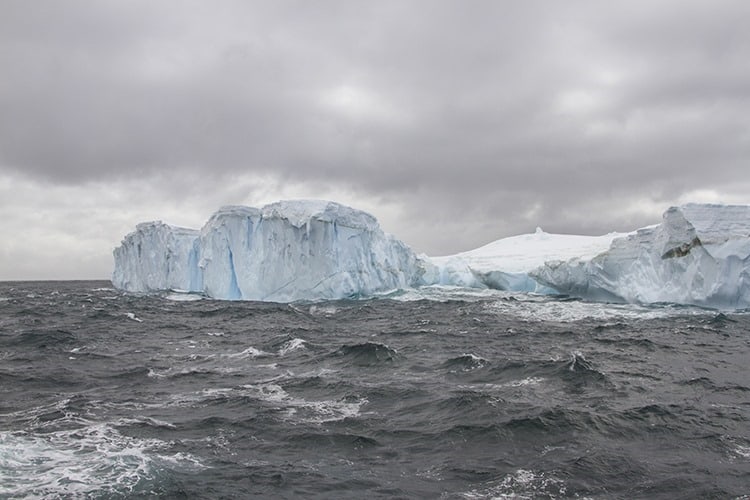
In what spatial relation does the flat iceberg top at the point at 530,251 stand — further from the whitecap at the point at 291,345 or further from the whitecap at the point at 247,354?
the whitecap at the point at 247,354

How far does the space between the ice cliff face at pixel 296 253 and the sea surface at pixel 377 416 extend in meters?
17.1

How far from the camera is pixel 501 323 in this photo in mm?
23875

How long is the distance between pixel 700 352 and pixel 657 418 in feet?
26.0

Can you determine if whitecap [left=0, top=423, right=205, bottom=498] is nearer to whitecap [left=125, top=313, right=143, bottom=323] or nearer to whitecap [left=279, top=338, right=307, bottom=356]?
whitecap [left=279, top=338, right=307, bottom=356]

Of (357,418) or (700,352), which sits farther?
(700,352)

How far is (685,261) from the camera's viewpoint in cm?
2864

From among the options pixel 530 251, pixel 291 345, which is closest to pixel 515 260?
pixel 530 251

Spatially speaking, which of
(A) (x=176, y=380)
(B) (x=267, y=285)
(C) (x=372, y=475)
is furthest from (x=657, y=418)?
(B) (x=267, y=285)

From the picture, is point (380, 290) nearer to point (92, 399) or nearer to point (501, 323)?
point (501, 323)

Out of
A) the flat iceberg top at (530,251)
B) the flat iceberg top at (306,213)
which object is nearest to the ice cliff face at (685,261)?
the flat iceberg top at (530,251)

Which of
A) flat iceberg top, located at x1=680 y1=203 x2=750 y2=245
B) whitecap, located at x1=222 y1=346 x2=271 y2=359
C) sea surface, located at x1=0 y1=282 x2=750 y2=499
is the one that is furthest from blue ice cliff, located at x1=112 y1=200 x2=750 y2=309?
whitecap, located at x1=222 y1=346 x2=271 y2=359

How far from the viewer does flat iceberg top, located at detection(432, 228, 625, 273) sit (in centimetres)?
4397

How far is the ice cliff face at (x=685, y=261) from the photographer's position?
27000 millimetres

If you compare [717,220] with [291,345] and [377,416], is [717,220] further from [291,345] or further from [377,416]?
[377,416]
